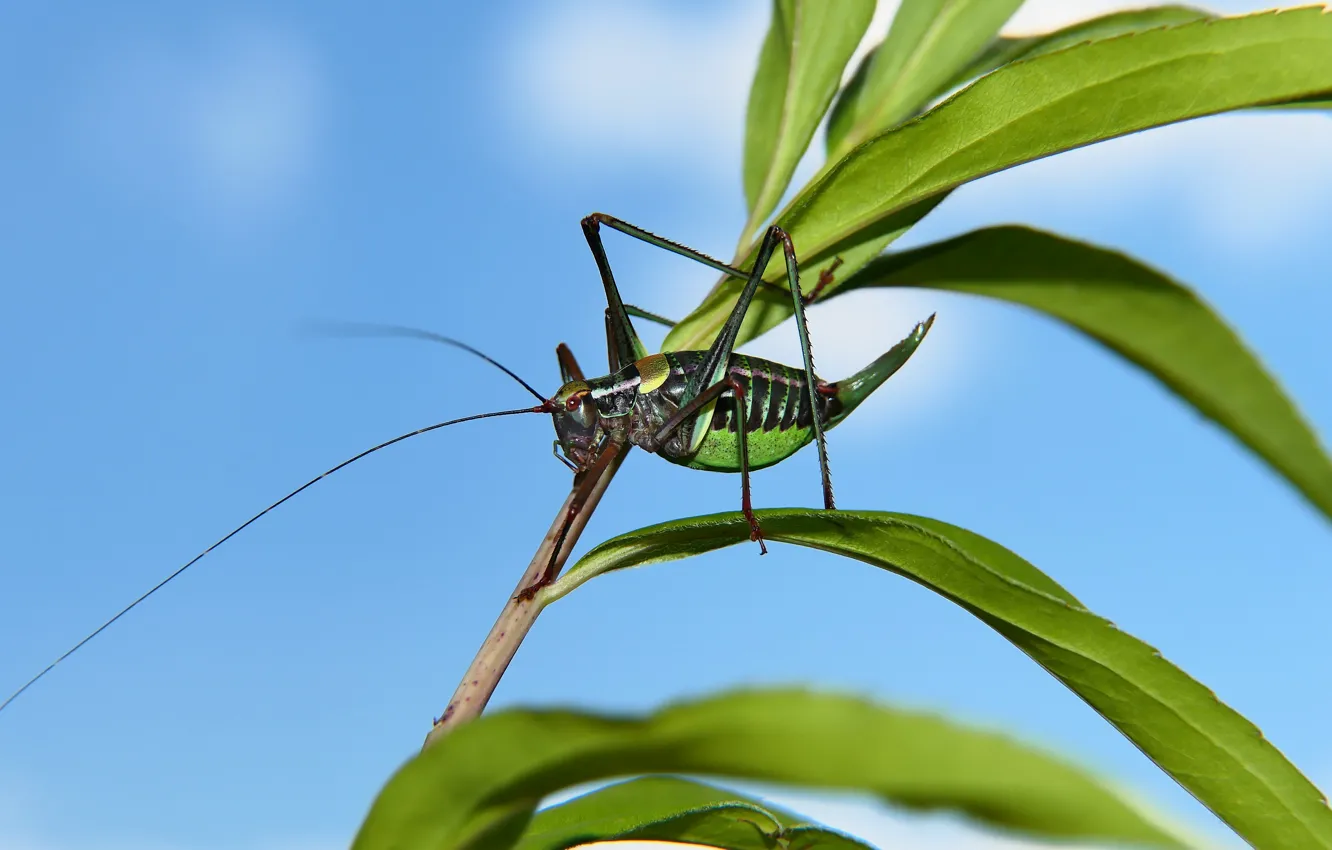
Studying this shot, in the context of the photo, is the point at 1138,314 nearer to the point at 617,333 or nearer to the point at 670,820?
the point at 670,820

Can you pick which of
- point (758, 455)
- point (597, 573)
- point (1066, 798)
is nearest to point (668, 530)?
point (597, 573)

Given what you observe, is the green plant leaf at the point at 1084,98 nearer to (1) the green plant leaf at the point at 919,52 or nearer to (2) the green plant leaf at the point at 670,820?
(1) the green plant leaf at the point at 919,52

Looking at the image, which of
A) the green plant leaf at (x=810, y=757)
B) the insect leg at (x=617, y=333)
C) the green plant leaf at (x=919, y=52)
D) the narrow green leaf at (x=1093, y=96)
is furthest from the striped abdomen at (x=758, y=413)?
the green plant leaf at (x=810, y=757)

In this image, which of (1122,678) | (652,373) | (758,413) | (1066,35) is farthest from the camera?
(652,373)

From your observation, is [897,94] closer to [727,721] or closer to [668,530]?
[668,530]

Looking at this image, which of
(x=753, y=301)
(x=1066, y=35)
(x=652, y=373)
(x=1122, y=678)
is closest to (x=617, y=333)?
(x=652, y=373)
